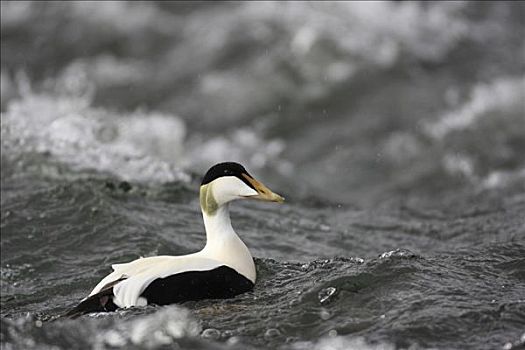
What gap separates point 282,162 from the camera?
1122cm

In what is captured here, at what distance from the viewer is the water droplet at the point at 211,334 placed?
16.1ft

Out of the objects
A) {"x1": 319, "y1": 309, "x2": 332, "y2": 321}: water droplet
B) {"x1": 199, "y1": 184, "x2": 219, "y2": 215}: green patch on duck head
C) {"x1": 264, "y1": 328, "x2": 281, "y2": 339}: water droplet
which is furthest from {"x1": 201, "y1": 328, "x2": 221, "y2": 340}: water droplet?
{"x1": 199, "y1": 184, "x2": 219, "y2": 215}: green patch on duck head

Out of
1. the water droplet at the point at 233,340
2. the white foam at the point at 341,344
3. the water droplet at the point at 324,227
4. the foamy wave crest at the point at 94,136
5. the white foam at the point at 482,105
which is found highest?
the foamy wave crest at the point at 94,136

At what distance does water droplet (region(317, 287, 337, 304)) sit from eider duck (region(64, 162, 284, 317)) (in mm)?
455

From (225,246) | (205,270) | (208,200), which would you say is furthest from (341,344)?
(208,200)

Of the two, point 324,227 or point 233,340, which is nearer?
point 233,340

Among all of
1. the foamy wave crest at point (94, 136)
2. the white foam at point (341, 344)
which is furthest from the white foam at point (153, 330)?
the foamy wave crest at point (94, 136)

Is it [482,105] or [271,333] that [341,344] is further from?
[482,105]

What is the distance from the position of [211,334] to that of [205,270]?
0.62 m

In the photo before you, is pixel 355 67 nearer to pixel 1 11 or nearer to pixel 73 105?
pixel 73 105

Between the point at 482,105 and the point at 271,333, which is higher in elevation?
the point at 482,105

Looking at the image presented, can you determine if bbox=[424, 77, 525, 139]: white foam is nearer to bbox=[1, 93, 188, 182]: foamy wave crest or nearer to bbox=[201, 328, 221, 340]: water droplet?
bbox=[1, 93, 188, 182]: foamy wave crest

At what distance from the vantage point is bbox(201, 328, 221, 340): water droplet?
4906 mm

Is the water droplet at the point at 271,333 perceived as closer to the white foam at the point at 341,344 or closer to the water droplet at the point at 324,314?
the white foam at the point at 341,344
